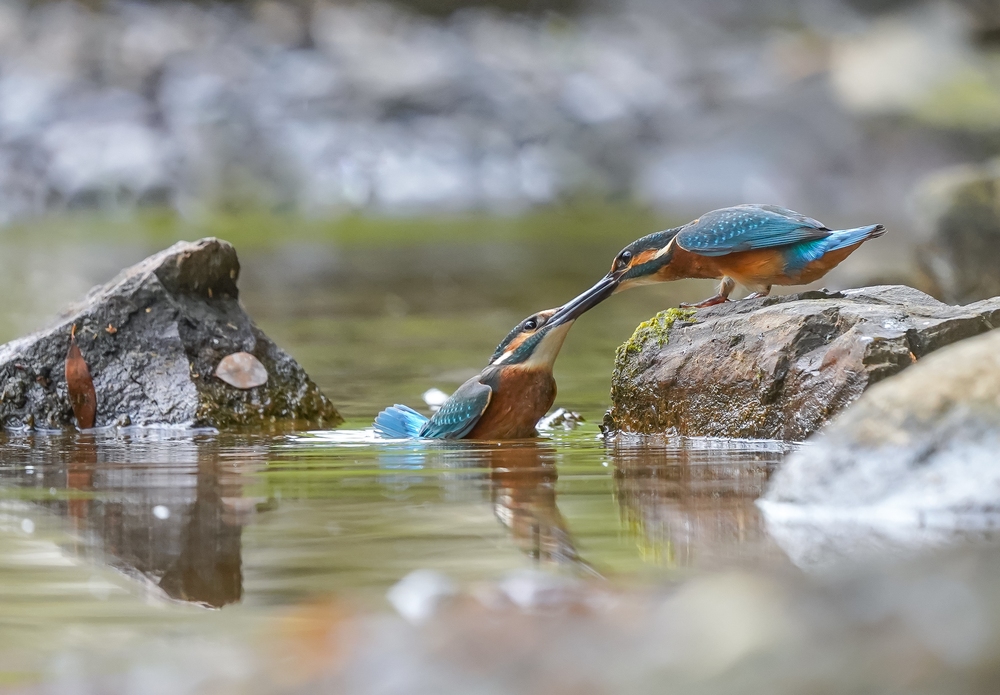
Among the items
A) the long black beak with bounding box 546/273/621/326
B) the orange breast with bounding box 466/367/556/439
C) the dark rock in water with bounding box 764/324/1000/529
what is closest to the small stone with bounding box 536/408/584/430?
the orange breast with bounding box 466/367/556/439

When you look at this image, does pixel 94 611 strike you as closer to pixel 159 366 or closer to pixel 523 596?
pixel 523 596

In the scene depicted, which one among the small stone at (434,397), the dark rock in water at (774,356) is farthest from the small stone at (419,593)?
the small stone at (434,397)

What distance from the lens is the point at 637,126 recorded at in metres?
25.2

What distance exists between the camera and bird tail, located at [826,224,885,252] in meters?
4.48

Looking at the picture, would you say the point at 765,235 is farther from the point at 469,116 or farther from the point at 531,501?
the point at 469,116

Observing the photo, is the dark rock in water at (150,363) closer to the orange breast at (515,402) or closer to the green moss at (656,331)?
the orange breast at (515,402)

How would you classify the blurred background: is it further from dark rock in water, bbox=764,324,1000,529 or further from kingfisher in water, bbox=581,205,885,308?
dark rock in water, bbox=764,324,1000,529

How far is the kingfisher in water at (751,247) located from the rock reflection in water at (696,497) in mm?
635

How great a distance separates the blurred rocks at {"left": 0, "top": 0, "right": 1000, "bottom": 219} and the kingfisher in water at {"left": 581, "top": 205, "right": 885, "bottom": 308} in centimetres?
1849

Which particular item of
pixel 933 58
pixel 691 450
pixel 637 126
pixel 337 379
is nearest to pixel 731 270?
pixel 691 450

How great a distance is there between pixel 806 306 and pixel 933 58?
23935mm

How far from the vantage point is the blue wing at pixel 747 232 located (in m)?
4.59

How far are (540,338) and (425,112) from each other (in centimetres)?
2049

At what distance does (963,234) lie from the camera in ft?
38.4
